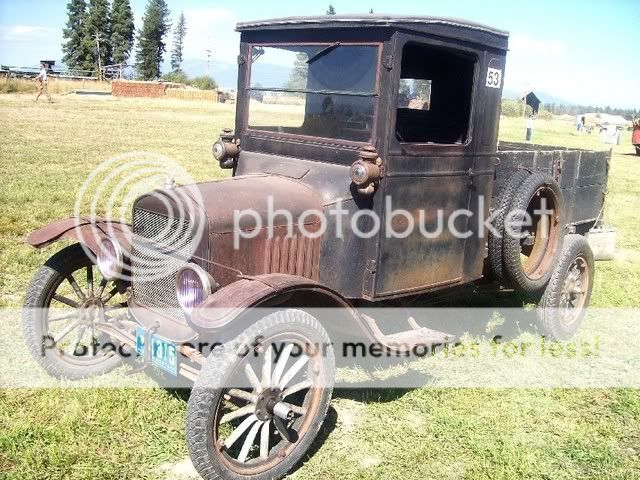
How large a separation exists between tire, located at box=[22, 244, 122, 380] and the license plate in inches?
32.8

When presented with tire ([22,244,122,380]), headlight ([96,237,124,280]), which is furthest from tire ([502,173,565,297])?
tire ([22,244,122,380])

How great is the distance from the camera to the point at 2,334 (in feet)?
14.4

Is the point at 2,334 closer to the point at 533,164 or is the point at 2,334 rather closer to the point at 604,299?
the point at 533,164

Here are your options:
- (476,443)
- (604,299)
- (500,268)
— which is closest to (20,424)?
(476,443)

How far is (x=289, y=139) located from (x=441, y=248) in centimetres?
122

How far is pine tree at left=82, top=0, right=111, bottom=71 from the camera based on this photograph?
221 ft

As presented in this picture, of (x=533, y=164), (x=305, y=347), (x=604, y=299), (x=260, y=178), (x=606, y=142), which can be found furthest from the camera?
(x=606, y=142)

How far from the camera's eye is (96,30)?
68.1 m

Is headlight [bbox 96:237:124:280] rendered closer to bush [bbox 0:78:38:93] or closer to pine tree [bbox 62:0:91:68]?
bush [bbox 0:78:38:93]

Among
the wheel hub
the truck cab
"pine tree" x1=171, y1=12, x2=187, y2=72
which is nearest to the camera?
the wheel hub

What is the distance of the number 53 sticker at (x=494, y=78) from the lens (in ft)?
13.2

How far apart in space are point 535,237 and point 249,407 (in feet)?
9.40

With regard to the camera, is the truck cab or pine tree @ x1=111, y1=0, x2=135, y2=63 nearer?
the truck cab

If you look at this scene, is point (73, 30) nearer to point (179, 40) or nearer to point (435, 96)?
point (179, 40)
